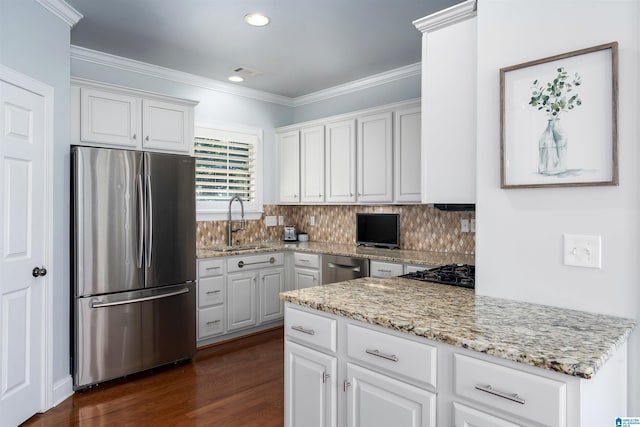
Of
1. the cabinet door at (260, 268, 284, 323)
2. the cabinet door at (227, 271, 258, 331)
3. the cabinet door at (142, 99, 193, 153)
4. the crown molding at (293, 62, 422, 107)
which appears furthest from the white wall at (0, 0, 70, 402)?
the crown molding at (293, 62, 422, 107)

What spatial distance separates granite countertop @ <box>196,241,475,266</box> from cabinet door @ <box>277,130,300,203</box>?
0.61m

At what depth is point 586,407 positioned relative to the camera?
44.5 inches

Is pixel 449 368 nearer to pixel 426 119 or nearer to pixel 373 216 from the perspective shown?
pixel 426 119

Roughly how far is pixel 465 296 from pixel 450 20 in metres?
1.30

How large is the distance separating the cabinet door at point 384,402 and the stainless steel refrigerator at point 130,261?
217 centimetres

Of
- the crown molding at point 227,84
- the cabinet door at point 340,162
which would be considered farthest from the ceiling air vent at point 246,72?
the cabinet door at point 340,162

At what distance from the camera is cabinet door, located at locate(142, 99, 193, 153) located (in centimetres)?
353

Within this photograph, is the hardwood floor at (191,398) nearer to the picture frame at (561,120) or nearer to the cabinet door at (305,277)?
the cabinet door at (305,277)

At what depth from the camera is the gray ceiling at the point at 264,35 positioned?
2861mm

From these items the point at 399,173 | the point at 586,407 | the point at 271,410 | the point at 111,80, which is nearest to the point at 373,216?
the point at 399,173

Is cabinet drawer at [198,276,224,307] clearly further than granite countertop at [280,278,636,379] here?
Yes

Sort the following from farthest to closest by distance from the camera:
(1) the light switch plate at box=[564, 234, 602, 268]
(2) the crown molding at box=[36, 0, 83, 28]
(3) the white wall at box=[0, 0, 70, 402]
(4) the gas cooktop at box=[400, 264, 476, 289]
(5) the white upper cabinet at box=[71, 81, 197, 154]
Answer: (5) the white upper cabinet at box=[71, 81, 197, 154], (2) the crown molding at box=[36, 0, 83, 28], (3) the white wall at box=[0, 0, 70, 402], (4) the gas cooktop at box=[400, 264, 476, 289], (1) the light switch plate at box=[564, 234, 602, 268]

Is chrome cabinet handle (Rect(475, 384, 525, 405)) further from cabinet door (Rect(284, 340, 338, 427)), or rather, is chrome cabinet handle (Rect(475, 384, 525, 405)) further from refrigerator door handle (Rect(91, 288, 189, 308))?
refrigerator door handle (Rect(91, 288, 189, 308))

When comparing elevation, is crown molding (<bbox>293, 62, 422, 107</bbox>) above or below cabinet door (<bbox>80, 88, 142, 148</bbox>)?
above
